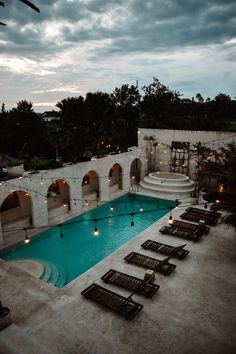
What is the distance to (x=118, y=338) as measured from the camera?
7.82 metres

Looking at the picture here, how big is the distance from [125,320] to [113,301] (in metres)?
0.87

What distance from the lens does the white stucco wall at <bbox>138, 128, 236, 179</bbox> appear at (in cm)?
2347

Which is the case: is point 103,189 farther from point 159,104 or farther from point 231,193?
point 159,104

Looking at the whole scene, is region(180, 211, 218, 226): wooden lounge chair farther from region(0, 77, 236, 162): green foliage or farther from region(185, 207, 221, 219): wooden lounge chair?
→ region(0, 77, 236, 162): green foliage

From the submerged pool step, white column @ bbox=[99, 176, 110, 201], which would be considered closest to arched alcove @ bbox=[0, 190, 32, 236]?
the submerged pool step

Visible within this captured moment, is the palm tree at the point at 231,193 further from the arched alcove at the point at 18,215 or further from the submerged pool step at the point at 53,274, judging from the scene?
the arched alcove at the point at 18,215

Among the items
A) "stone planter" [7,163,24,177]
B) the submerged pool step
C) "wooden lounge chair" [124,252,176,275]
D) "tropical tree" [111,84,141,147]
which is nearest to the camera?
"wooden lounge chair" [124,252,176,275]

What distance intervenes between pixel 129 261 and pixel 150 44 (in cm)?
1679

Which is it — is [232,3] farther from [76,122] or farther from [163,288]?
[163,288]

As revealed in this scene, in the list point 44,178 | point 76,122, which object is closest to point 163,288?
point 44,178

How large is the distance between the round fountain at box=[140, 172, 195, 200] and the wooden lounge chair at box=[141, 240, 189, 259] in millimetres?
8904

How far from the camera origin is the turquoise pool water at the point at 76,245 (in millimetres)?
12938

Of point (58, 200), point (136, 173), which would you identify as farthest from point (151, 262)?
point (136, 173)

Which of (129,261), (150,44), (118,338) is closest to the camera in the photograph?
(118,338)
